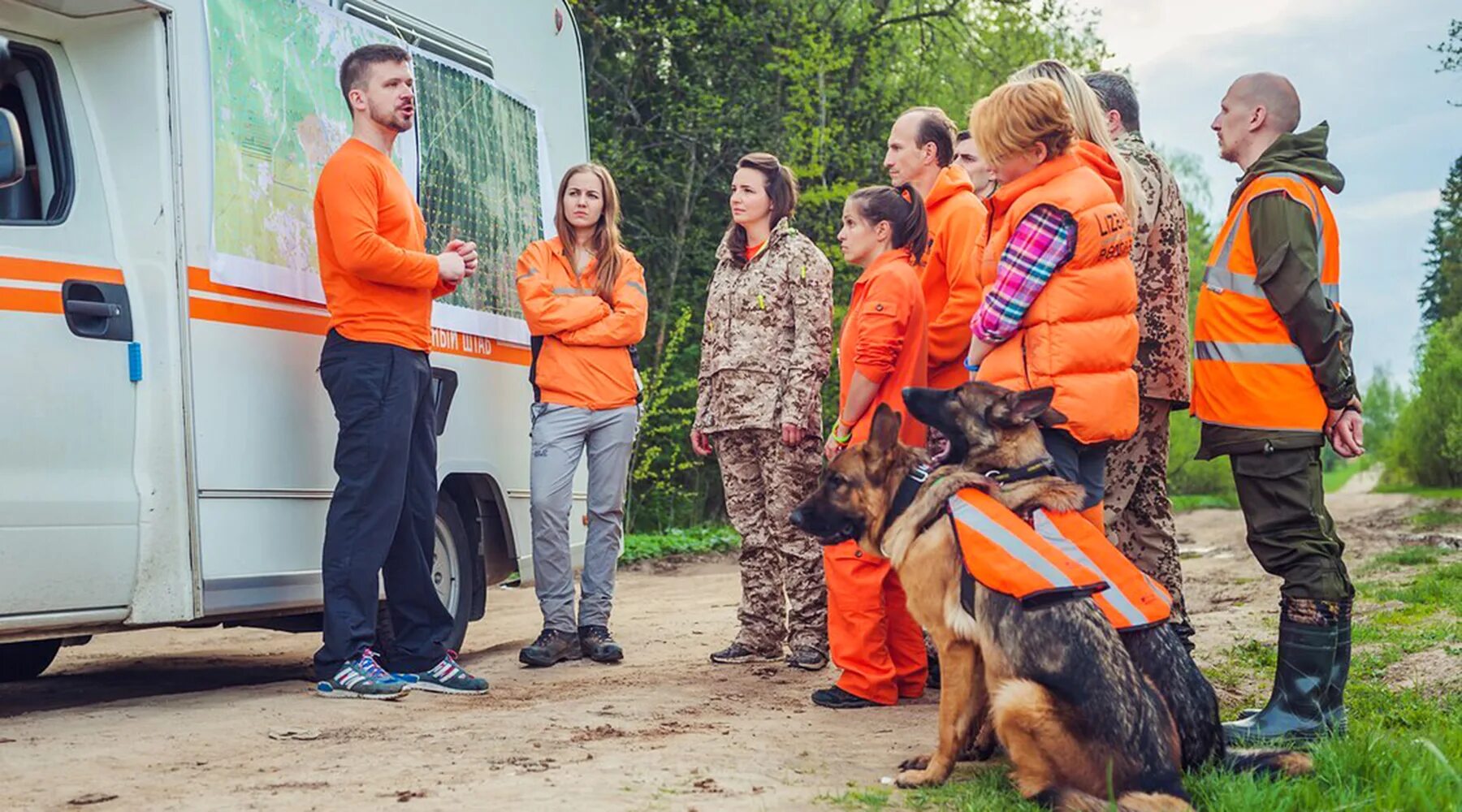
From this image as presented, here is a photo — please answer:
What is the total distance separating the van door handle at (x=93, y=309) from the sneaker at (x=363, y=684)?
159cm

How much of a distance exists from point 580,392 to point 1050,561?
335 centimetres

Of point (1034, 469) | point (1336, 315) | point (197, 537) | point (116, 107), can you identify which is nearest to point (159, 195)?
point (116, 107)

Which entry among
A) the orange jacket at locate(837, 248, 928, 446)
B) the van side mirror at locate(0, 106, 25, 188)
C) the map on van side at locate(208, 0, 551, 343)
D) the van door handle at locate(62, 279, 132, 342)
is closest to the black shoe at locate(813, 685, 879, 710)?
the orange jacket at locate(837, 248, 928, 446)

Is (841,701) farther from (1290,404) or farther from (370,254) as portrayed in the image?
(370,254)

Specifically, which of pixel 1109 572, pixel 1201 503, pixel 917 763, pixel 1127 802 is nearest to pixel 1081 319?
pixel 1109 572

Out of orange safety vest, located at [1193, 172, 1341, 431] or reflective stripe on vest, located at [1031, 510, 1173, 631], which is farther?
orange safety vest, located at [1193, 172, 1341, 431]

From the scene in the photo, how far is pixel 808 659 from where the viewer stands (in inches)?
257

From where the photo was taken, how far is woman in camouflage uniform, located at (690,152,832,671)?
6.53m

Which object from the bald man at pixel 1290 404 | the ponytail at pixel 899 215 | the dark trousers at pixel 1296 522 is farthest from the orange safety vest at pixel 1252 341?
the ponytail at pixel 899 215

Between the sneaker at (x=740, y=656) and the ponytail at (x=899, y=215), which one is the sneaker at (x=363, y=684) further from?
the ponytail at (x=899, y=215)

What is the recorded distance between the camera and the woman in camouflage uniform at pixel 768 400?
6.53m

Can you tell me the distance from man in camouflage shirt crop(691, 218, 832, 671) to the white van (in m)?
1.87

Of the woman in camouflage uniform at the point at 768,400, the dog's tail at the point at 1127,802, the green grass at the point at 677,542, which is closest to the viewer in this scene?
the dog's tail at the point at 1127,802

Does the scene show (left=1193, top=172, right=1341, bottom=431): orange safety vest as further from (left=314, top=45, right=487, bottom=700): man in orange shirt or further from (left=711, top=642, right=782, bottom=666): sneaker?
(left=314, top=45, right=487, bottom=700): man in orange shirt
